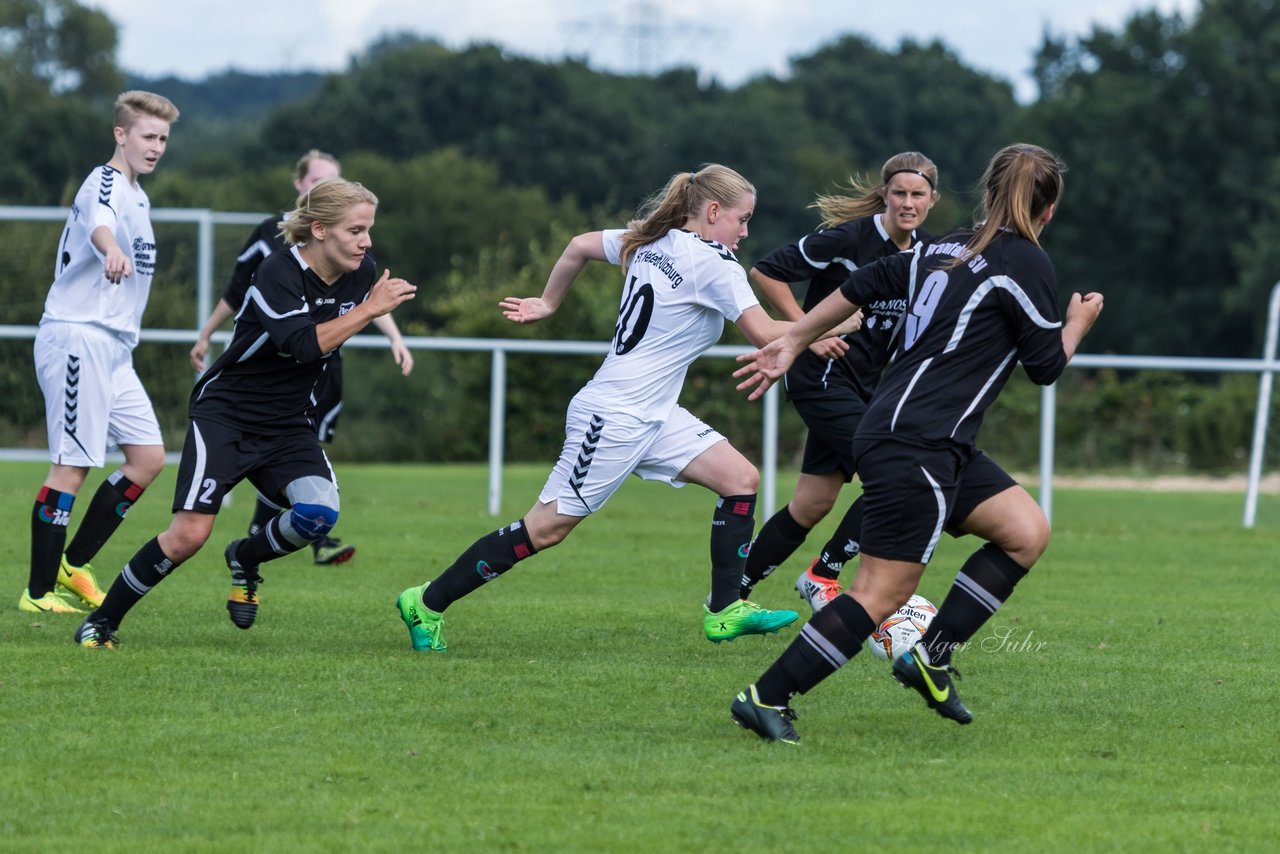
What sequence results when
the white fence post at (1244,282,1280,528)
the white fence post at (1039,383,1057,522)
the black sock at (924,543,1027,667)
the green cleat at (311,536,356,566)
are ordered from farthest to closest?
1. the white fence post at (1244,282,1280,528)
2. the white fence post at (1039,383,1057,522)
3. the green cleat at (311,536,356,566)
4. the black sock at (924,543,1027,667)

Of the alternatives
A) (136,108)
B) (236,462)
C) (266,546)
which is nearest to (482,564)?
(266,546)

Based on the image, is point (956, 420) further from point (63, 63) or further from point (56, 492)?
point (63, 63)

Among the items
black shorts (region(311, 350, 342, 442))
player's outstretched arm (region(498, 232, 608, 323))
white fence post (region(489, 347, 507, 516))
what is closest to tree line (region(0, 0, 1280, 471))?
white fence post (region(489, 347, 507, 516))

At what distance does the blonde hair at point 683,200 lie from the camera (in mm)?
6680

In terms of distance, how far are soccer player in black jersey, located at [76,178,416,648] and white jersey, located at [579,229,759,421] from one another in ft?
2.96

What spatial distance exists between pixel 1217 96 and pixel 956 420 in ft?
161

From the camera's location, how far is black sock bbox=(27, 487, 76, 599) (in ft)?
24.8

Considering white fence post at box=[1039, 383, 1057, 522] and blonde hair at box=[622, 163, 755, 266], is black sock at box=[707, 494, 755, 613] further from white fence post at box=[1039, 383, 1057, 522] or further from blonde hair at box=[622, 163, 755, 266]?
white fence post at box=[1039, 383, 1057, 522]

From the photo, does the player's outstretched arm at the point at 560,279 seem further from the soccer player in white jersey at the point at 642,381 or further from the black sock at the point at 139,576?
the black sock at the point at 139,576

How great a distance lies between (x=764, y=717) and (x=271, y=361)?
2637 millimetres

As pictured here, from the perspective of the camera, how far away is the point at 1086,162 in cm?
5119

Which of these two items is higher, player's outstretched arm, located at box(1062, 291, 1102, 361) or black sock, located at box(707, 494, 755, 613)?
player's outstretched arm, located at box(1062, 291, 1102, 361)

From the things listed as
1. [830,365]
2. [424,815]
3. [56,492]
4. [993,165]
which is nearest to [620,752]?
[424,815]

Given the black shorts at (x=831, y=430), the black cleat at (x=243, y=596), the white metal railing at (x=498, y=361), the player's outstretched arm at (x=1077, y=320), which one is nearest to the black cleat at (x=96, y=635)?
the black cleat at (x=243, y=596)
